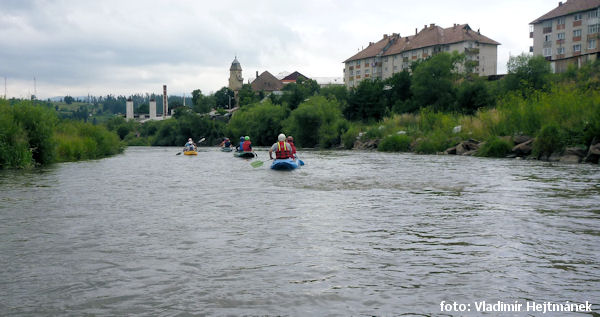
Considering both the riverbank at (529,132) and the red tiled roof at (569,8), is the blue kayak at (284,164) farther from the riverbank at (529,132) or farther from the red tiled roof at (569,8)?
the red tiled roof at (569,8)

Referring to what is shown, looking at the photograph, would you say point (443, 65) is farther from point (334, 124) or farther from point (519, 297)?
point (519, 297)

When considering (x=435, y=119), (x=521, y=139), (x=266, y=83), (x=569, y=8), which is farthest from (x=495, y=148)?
(x=266, y=83)

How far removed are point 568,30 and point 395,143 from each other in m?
44.5

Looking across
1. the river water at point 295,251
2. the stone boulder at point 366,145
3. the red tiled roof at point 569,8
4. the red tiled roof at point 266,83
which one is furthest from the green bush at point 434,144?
the red tiled roof at point 266,83

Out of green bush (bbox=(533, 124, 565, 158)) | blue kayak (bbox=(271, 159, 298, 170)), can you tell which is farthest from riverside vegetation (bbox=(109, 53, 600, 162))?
blue kayak (bbox=(271, 159, 298, 170))

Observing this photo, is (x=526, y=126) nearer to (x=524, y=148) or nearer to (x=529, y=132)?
(x=529, y=132)

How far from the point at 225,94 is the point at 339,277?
427 feet

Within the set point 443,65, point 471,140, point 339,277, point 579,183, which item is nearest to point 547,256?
point 339,277

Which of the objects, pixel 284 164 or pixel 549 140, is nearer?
pixel 284 164

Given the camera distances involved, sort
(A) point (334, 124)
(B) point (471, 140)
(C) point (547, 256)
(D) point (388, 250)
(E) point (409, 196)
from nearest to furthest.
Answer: (C) point (547, 256)
(D) point (388, 250)
(E) point (409, 196)
(B) point (471, 140)
(A) point (334, 124)

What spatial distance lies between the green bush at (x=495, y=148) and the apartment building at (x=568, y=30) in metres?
40.7

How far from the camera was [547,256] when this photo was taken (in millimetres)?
6492

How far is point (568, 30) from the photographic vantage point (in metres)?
69.9

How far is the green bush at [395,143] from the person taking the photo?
39312mm
